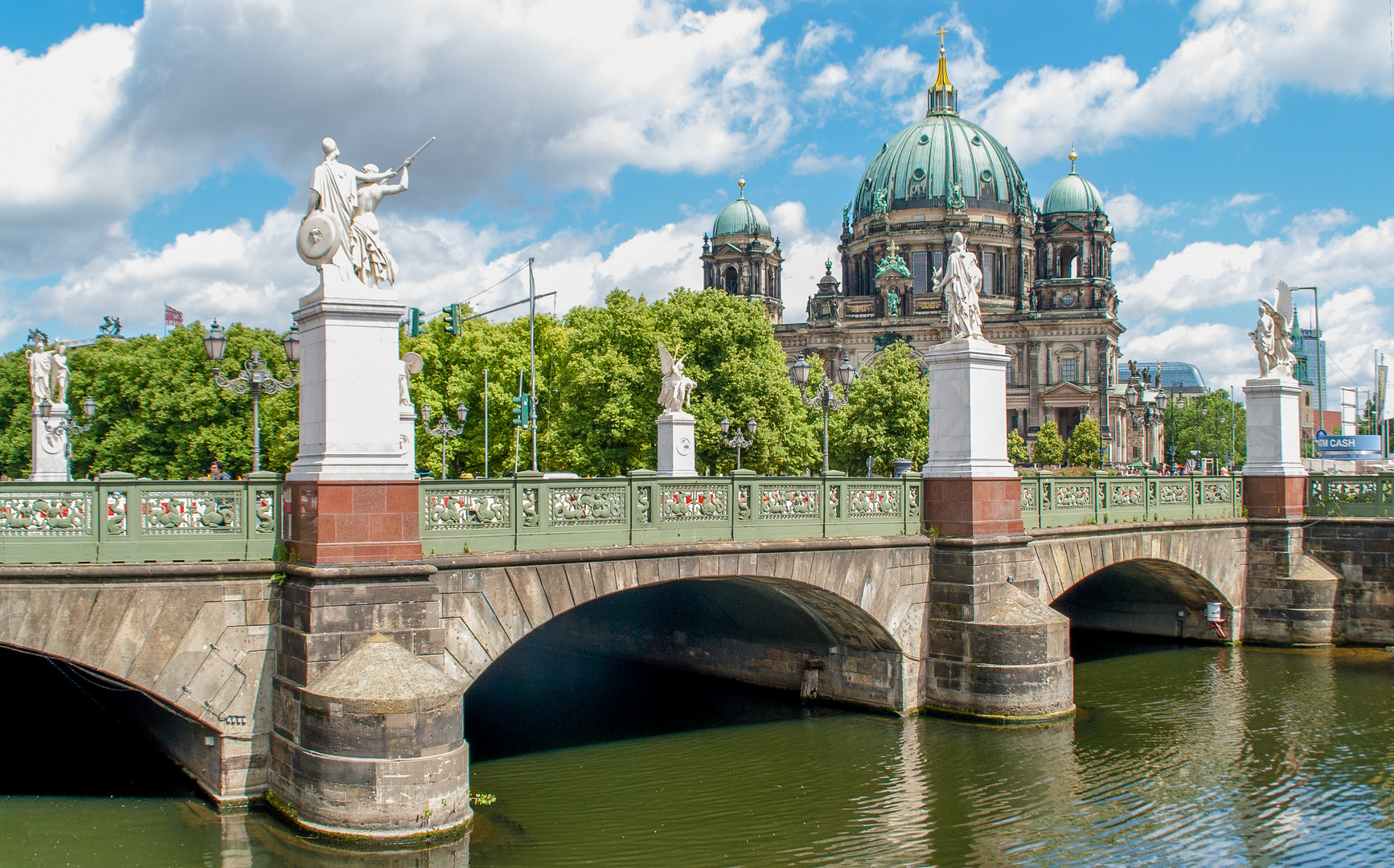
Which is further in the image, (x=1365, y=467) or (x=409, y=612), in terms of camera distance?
(x=1365, y=467)

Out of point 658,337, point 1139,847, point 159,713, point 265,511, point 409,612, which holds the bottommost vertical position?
point 1139,847

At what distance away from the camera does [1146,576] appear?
25.5 m

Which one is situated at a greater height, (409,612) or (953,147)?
(953,147)

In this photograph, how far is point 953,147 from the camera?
97188 mm

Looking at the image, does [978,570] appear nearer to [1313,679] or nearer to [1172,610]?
[1313,679]

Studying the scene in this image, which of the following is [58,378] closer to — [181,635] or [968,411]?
[181,635]

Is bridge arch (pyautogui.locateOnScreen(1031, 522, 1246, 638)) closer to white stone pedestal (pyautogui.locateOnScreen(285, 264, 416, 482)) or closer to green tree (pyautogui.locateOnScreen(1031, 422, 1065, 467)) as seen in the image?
white stone pedestal (pyautogui.locateOnScreen(285, 264, 416, 482))

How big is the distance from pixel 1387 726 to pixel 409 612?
15371 mm

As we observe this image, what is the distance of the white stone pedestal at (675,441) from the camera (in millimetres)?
21812

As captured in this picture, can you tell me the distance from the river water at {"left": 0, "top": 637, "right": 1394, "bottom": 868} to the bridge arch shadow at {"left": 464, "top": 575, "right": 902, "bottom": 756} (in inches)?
5.7

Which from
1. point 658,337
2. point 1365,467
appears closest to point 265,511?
point 658,337

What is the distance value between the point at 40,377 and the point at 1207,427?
106988mm

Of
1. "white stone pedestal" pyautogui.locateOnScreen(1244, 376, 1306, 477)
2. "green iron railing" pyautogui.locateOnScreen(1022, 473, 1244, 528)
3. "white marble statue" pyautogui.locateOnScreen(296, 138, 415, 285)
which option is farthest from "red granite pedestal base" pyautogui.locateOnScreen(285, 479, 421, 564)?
"white stone pedestal" pyautogui.locateOnScreen(1244, 376, 1306, 477)

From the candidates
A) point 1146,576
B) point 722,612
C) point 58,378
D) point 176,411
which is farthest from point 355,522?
point 176,411
